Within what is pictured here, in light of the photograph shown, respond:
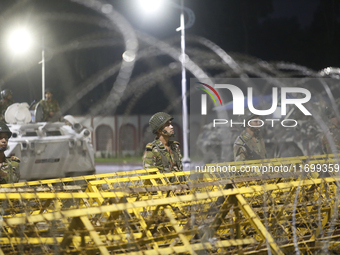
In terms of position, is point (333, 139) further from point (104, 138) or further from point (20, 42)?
point (104, 138)

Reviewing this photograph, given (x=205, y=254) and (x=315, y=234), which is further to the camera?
(x=315, y=234)

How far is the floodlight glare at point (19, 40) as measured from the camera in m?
19.1

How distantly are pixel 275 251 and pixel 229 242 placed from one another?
30 centimetres

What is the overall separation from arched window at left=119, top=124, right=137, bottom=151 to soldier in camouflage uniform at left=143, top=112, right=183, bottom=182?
66.6 ft

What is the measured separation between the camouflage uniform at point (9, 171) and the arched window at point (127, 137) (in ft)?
66.6

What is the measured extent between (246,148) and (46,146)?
5.49 m

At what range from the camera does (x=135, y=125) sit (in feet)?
87.7

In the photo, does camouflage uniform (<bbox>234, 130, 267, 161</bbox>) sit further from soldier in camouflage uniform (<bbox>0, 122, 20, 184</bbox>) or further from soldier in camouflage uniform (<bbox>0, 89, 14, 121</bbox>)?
soldier in camouflage uniform (<bbox>0, 89, 14, 121</bbox>)

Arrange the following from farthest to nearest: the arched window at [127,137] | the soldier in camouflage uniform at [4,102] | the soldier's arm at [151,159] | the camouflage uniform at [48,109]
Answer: the arched window at [127,137], the camouflage uniform at [48,109], the soldier in camouflage uniform at [4,102], the soldier's arm at [151,159]

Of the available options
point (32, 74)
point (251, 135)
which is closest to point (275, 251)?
point (251, 135)

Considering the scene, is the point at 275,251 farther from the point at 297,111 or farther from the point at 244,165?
the point at 297,111

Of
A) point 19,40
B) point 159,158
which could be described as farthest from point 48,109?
point 19,40

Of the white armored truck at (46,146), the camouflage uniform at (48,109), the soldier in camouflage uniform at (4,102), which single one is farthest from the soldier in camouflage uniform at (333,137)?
the soldier in camouflage uniform at (4,102)

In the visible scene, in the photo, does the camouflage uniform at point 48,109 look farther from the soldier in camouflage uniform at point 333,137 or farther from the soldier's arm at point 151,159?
the soldier's arm at point 151,159
